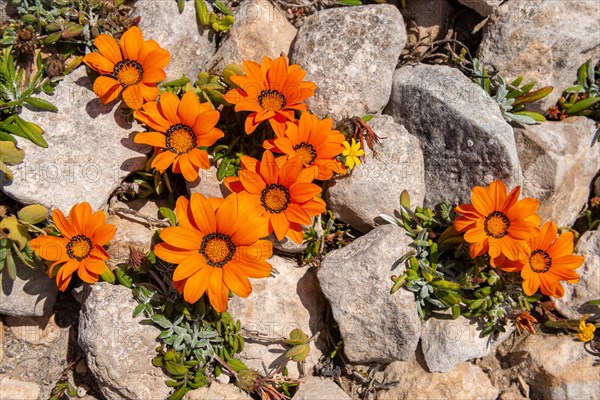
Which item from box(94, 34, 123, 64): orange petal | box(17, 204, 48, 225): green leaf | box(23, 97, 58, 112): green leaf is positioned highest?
box(94, 34, 123, 64): orange petal

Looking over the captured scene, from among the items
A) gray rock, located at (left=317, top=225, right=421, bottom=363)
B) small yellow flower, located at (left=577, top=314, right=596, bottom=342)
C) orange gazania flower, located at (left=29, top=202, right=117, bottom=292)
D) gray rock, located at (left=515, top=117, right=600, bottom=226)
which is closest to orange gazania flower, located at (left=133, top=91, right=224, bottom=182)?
orange gazania flower, located at (left=29, top=202, right=117, bottom=292)

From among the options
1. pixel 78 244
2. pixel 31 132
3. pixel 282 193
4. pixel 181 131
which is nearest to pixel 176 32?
pixel 181 131

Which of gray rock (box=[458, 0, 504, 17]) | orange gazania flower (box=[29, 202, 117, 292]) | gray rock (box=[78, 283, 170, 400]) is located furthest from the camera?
gray rock (box=[458, 0, 504, 17])

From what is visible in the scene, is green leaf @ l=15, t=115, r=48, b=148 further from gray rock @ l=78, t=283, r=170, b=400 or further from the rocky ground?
gray rock @ l=78, t=283, r=170, b=400

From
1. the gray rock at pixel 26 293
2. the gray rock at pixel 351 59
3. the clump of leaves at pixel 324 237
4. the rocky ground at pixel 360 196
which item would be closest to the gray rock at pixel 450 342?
the rocky ground at pixel 360 196

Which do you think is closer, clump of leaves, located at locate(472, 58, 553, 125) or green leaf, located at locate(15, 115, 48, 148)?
green leaf, located at locate(15, 115, 48, 148)

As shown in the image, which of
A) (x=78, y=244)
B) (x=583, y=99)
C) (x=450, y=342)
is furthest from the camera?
(x=583, y=99)

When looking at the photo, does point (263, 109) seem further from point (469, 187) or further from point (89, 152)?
point (469, 187)

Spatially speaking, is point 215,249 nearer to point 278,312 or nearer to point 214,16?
point 278,312
